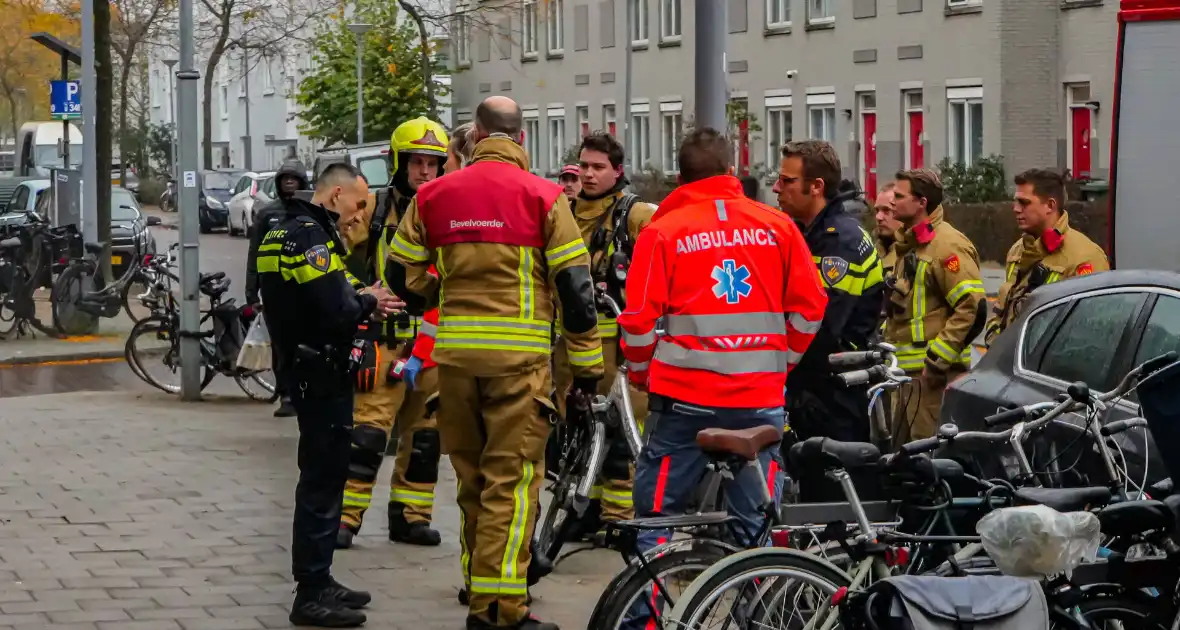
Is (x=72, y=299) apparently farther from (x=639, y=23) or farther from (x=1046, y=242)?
(x=639, y=23)

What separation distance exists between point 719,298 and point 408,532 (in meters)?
2.95

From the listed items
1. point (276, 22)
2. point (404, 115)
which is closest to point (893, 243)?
point (404, 115)

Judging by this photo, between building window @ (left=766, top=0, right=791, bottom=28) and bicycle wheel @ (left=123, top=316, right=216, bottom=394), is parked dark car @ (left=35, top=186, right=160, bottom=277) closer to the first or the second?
bicycle wheel @ (left=123, top=316, right=216, bottom=394)

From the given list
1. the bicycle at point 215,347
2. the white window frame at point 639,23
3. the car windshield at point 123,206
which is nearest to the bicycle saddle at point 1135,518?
the bicycle at point 215,347

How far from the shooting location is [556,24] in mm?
53156

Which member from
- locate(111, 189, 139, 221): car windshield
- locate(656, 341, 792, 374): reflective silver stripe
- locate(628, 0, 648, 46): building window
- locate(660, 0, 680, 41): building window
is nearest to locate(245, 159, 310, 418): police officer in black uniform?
locate(656, 341, 792, 374): reflective silver stripe

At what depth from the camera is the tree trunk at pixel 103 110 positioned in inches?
891

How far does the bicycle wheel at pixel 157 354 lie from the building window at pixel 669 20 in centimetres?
3135

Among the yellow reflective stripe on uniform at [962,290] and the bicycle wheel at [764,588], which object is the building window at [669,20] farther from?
the bicycle wheel at [764,588]

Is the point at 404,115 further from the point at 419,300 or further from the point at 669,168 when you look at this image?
the point at 419,300

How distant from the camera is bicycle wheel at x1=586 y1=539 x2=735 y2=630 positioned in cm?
516

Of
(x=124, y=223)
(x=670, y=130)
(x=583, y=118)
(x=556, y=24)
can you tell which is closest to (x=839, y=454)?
(x=124, y=223)

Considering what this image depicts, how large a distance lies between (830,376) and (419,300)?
1567mm

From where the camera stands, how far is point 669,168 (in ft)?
155
